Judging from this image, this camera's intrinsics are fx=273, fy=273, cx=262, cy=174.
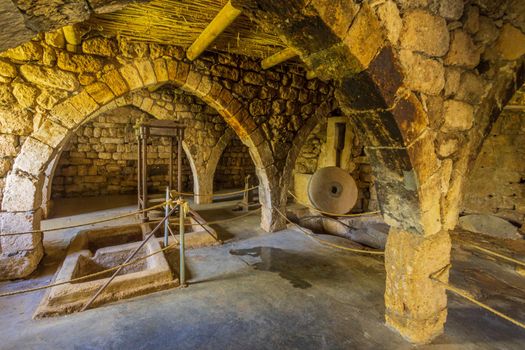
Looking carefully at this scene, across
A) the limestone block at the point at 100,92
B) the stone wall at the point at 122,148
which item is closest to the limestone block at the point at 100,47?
the limestone block at the point at 100,92

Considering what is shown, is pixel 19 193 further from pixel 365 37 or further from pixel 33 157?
pixel 365 37

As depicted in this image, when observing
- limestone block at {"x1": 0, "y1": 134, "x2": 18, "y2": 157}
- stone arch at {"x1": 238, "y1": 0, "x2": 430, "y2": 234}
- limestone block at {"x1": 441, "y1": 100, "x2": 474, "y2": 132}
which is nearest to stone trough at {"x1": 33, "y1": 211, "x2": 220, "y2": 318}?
limestone block at {"x1": 0, "y1": 134, "x2": 18, "y2": 157}

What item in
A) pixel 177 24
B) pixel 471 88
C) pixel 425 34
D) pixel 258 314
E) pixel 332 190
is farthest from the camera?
pixel 332 190

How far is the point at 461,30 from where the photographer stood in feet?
5.50

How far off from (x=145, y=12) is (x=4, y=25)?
2.25 m

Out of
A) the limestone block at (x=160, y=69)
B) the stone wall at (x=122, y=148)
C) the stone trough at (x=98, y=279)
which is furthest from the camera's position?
the stone wall at (x=122, y=148)

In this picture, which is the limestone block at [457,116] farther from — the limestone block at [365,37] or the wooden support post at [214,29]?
the wooden support post at [214,29]

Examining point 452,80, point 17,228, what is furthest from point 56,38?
point 452,80

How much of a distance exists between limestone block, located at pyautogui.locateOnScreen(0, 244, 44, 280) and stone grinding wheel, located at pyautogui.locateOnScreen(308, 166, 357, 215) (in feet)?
14.2

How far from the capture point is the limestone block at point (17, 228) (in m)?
2.90

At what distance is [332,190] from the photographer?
18.6 feet

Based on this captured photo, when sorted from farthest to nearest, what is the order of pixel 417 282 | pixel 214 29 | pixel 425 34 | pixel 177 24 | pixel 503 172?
pixel 503 172 → pixel 177 24 → pixel 214 29 → pixel 417 282 → pixel 425 34

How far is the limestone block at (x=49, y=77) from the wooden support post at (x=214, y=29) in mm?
1430

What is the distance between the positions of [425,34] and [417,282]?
160 cm
